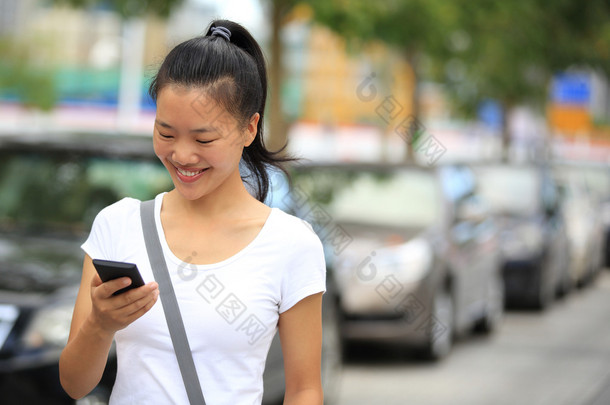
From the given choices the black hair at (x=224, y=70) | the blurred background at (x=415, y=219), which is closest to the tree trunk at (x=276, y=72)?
the blurred background at (x=415, y=219)

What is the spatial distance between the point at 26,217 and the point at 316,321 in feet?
14.5

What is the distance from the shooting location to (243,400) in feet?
7.29

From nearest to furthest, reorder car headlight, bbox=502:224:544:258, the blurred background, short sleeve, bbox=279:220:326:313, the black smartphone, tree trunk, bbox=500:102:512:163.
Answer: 1. the black smartphone
2. short sleeve, bbox=279:220:326:313
3. the blurred background
4. car headlight, bbox=502:224:544:258
5. tree trunk, bbox=500:102:512:163

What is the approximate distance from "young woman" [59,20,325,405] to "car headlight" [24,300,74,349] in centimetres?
271

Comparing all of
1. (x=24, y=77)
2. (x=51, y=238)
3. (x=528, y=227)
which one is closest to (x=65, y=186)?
(x=51, y=238)

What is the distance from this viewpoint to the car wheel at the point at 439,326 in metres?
9.02

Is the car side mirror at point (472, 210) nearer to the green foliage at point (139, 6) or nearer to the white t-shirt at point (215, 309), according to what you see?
the green foliage at point (139, 6)

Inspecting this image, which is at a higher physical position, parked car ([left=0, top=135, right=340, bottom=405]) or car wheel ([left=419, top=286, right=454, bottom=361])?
parked car ([left=0, top=135, right=340, bottom=405])

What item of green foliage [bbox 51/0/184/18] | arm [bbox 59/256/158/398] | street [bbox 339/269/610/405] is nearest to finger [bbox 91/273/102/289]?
arm [bbox 59/256/158/398]

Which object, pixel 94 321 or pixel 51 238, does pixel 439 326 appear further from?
pixel 94 321

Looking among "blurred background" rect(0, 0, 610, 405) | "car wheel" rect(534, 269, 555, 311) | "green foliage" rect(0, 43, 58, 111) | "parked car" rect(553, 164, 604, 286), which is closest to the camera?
"blurred background" rect(0, 0, 610, 405)

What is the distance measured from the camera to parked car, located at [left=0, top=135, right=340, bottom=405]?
480cm

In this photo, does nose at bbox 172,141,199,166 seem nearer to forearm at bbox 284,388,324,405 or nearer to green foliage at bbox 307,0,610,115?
forearm at bbox 284,388,324,405

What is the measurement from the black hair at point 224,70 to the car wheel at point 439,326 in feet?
22.1
